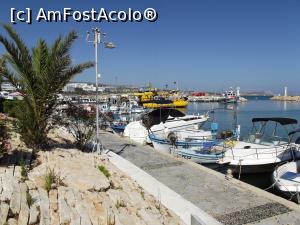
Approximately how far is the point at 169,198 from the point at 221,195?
1.62 metres

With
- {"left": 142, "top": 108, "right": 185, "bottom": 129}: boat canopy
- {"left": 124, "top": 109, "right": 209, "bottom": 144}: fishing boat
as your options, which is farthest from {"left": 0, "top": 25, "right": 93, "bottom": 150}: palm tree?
{"left": 142, "top": 108, "right": 185, "bottom": 129}: boat canopy

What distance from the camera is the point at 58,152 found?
1165 centimetres

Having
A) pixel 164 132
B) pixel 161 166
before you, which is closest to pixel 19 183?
pixel 161 166

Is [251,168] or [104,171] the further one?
[251,168]

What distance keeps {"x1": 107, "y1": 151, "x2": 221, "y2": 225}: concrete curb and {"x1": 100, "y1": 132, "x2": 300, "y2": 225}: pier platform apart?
0.28m

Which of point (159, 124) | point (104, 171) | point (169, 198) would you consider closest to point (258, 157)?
point (169, 198)

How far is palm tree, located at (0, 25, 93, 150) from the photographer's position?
437 inches

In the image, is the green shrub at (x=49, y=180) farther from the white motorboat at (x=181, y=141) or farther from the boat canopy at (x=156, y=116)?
the boat canopy at (x=156, y=116)

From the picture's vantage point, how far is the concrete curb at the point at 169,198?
8134mm

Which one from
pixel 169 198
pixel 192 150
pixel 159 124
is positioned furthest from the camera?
pixel 159 124

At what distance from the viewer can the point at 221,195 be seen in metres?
9.85

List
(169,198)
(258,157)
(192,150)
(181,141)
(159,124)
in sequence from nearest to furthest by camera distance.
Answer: (169,198)
(258,157)
(192,150)
(181,141)
(159,124)

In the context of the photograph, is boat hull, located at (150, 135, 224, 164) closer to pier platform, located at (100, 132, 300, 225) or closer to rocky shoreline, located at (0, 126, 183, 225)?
pier platform, located at (100, 132, 300, 225)

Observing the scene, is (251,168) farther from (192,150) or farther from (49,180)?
(49,180)
